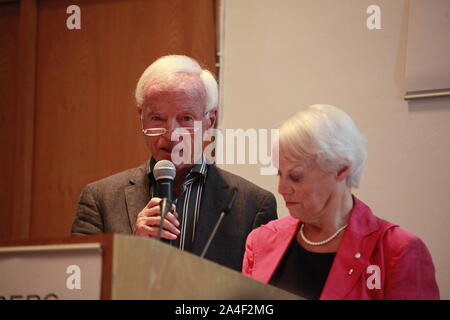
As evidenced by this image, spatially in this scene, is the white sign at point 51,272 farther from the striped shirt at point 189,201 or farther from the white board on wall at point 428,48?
the white board on wall at point 428,48

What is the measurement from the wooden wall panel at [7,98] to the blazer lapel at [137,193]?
79.6 inches

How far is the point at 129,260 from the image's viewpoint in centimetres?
164

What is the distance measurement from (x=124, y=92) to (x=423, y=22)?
194 cm

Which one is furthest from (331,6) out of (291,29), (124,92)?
(124,92)

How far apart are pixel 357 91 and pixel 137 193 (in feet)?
4.73

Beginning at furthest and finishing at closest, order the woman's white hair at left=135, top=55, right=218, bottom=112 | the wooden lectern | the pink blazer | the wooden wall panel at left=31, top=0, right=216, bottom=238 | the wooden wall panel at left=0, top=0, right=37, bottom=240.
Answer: the wooden wall panel at left=0, top=0, right=37, bottom=240
the wooden wall panel at left=31, top=0, right=216, bottom=238
the woman's white hair at left=135, top=55, right=218, bottom=112
the pink blazer
the wooden lectern

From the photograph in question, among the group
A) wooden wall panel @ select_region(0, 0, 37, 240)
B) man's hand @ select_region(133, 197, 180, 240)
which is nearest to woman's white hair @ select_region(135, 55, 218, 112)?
man's hand @ select_region(133, 197, 180, 240)

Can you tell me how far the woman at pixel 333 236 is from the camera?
86.2 inches

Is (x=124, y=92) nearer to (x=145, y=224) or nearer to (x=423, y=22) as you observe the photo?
(x=423, y=22)

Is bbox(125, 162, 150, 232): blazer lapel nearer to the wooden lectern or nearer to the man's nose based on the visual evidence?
the man's nose

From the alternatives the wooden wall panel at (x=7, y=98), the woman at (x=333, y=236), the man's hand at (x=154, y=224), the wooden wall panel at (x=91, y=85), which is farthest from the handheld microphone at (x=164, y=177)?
the wooden wall panel at (x=7, y=98)

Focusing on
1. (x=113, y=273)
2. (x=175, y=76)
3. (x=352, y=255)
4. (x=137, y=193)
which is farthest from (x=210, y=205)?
(x=113, y=273)

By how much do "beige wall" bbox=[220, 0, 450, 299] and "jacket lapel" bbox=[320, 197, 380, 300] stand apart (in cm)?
135

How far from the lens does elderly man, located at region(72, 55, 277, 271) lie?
2924 mm
